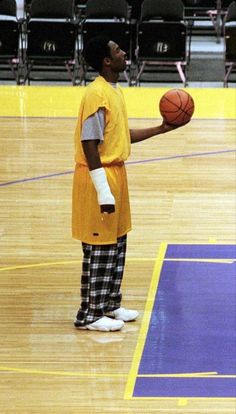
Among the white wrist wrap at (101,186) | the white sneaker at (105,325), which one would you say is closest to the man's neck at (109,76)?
the white wrist wrap at (101,186)

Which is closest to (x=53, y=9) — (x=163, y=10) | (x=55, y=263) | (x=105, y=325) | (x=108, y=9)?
(x=108, y=9)

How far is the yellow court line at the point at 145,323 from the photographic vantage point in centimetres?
609

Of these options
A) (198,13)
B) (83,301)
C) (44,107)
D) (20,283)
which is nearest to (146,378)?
(83,301)

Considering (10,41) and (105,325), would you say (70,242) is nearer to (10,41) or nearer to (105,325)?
(105,325)

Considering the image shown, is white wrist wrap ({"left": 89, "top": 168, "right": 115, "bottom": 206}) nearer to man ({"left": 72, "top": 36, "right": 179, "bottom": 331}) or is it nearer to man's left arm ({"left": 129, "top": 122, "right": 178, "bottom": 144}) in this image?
man ({"left": 72, "top": 36, "right": 179, "bottom": 331})

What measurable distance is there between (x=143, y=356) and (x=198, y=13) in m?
10.8

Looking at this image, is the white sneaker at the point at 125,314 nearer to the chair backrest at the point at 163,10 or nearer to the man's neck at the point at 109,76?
the man's neck at the point at 109,76

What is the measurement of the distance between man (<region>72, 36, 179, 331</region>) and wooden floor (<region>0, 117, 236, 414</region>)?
28 cm

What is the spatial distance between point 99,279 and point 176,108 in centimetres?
119

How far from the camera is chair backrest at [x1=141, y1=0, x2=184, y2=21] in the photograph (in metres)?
15.3

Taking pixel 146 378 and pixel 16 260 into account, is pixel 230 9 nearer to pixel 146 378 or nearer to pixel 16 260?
pixel 16 260

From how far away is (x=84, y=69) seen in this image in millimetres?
15188

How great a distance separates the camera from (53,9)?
51.3 feet

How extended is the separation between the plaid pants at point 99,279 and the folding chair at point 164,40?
27.0 feet
